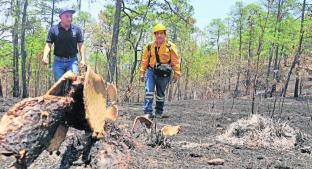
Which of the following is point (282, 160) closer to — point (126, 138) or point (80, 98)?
point (126, 138)

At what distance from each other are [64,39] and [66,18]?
377mm

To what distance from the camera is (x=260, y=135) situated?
592 centimetres

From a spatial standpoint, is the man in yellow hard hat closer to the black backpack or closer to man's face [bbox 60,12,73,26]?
the black backpack

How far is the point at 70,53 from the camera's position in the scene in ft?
18.7

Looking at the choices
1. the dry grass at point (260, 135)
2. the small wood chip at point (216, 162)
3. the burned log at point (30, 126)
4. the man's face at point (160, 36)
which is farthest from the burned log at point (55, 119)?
the man's face at point (160, 36)

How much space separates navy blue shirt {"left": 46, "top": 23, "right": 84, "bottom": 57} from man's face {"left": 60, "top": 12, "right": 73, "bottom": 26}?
0.17 metres

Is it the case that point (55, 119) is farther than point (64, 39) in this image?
No

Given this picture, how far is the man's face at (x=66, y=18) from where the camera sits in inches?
209

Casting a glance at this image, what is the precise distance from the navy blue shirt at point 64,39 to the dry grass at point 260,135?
2.55 m

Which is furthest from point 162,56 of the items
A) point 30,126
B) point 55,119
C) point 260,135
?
point 30,126

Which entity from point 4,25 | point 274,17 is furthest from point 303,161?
point 274,17

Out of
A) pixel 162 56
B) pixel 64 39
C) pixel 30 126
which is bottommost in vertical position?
pixel 30 126

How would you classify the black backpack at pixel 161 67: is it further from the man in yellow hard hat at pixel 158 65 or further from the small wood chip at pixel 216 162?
the small wood chip at pixel 216 162

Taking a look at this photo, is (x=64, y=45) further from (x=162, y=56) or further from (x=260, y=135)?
(x=260, y=135)
